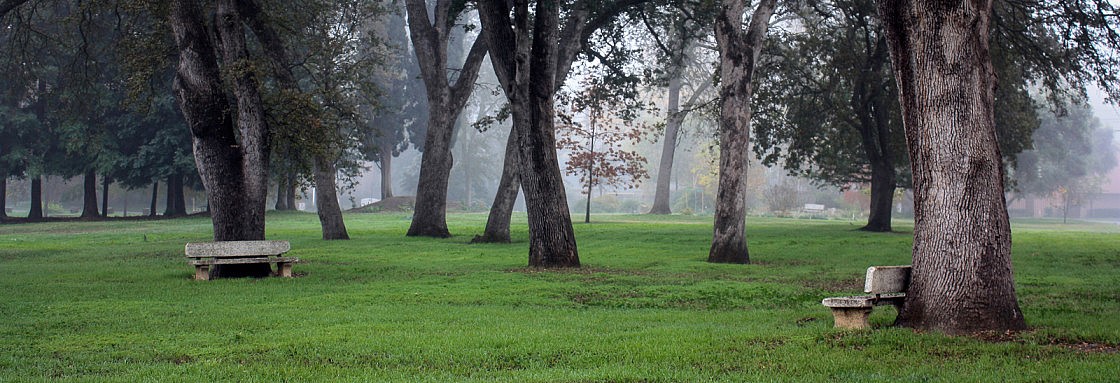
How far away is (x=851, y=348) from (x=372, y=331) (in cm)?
456

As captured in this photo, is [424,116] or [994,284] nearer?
[994,284]

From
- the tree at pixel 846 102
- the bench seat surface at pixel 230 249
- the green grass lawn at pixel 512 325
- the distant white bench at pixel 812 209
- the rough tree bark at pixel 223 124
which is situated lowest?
the green grass lawn at pixel 512 325

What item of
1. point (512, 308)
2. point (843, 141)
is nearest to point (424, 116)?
point (843, 141)

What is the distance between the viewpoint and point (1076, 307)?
12227 millimetres

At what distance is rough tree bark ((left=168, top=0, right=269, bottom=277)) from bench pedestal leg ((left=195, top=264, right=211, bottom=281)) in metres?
0.30

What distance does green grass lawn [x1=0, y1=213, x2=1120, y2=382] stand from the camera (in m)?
7.75

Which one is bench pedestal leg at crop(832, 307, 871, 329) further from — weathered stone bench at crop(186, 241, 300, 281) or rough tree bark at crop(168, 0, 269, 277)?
rough tree bark at crop(168, 0, 269, 277)

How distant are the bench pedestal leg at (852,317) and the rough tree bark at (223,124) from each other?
37.8 feet

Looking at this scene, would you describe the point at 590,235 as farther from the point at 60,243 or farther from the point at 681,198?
the point at 681,198

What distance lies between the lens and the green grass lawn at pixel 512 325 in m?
7.75

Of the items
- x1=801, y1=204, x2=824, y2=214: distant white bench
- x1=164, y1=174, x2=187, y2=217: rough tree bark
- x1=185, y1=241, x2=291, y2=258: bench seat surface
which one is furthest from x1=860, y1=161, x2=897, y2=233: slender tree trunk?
x1=801, y1=204, x2=824, y2=214: distant white bench

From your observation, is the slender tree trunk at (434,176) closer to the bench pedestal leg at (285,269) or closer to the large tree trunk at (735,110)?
the large tree trunk at (735,110)

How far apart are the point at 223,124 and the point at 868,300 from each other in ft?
40.6

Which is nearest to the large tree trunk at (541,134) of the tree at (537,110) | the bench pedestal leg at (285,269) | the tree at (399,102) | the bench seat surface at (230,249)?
the tree at (537,110)
